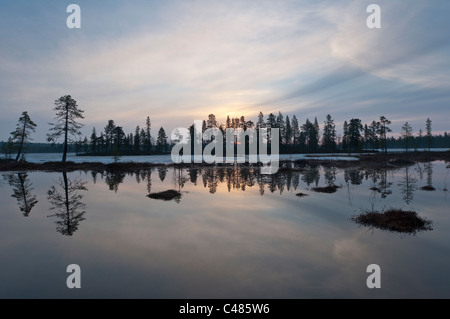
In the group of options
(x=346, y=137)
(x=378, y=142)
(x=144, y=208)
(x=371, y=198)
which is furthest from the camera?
(x=346, y=137)

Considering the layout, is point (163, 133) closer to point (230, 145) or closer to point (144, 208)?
point (230, 145)

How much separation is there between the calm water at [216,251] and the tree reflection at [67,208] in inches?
4.6

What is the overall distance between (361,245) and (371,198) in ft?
31.6

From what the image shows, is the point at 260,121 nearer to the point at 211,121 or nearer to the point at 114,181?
the point at 211,121

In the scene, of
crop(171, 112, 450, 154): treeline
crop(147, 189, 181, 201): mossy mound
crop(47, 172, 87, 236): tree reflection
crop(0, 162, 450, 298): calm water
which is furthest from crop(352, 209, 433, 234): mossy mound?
crop(171, 112, 450, 154): treeline

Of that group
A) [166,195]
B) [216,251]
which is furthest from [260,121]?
[216,251]

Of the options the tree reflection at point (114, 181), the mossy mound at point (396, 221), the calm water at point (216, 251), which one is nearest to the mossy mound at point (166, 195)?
the calm water at point (216, 251)

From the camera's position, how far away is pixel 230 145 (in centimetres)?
10488

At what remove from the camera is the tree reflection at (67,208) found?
10.5 metres

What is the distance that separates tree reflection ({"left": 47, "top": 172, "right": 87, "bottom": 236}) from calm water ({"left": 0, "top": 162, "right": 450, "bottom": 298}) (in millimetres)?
118

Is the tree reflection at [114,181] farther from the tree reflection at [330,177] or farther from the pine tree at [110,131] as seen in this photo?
the pine tree at [110,131]
